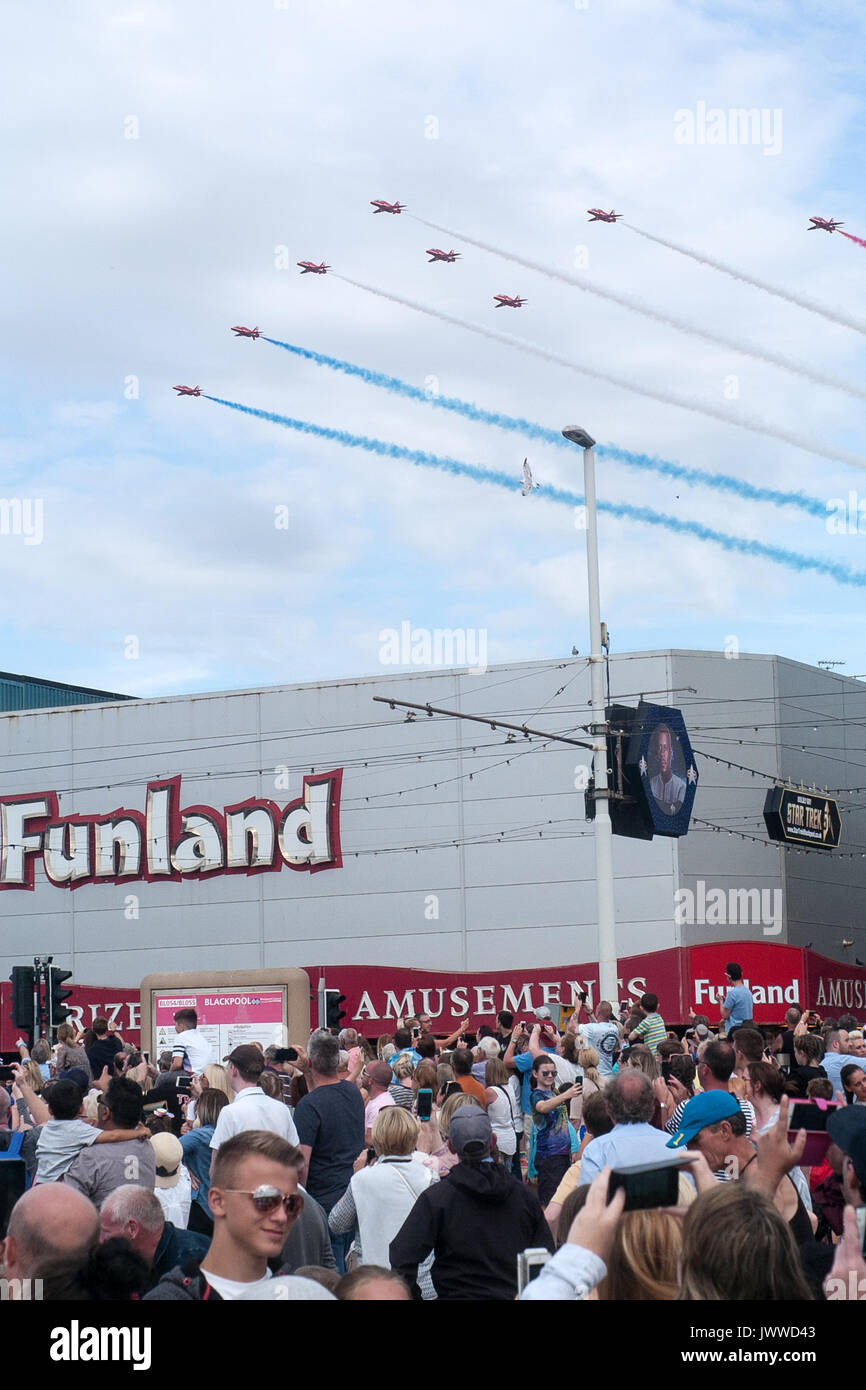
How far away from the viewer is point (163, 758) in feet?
139

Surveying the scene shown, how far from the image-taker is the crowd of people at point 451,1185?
11.4ft

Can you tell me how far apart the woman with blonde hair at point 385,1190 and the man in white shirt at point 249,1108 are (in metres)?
0.77

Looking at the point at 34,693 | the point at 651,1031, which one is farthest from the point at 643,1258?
the point at 34,693

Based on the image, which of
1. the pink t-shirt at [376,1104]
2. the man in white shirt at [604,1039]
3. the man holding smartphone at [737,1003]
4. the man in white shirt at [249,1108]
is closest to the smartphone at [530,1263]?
the man in white shirt at [249,1108]

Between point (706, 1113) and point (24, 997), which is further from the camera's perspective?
point (24, 997)

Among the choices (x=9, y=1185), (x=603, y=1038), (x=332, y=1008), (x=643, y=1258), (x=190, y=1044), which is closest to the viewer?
(x=643, y=1258)

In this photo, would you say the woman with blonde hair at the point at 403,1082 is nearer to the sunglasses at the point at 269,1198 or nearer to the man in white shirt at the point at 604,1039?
the man in white shirt at the point at 604,1039

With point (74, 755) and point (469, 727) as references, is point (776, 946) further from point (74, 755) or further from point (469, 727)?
point (74, 755)

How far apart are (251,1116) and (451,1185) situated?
2.42 m

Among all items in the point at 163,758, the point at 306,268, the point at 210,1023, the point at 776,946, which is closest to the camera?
the point at 210,1023

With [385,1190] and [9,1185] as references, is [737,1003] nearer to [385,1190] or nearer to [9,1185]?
[385,1190]

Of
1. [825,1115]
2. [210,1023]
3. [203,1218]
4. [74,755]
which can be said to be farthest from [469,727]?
[825,1115]
